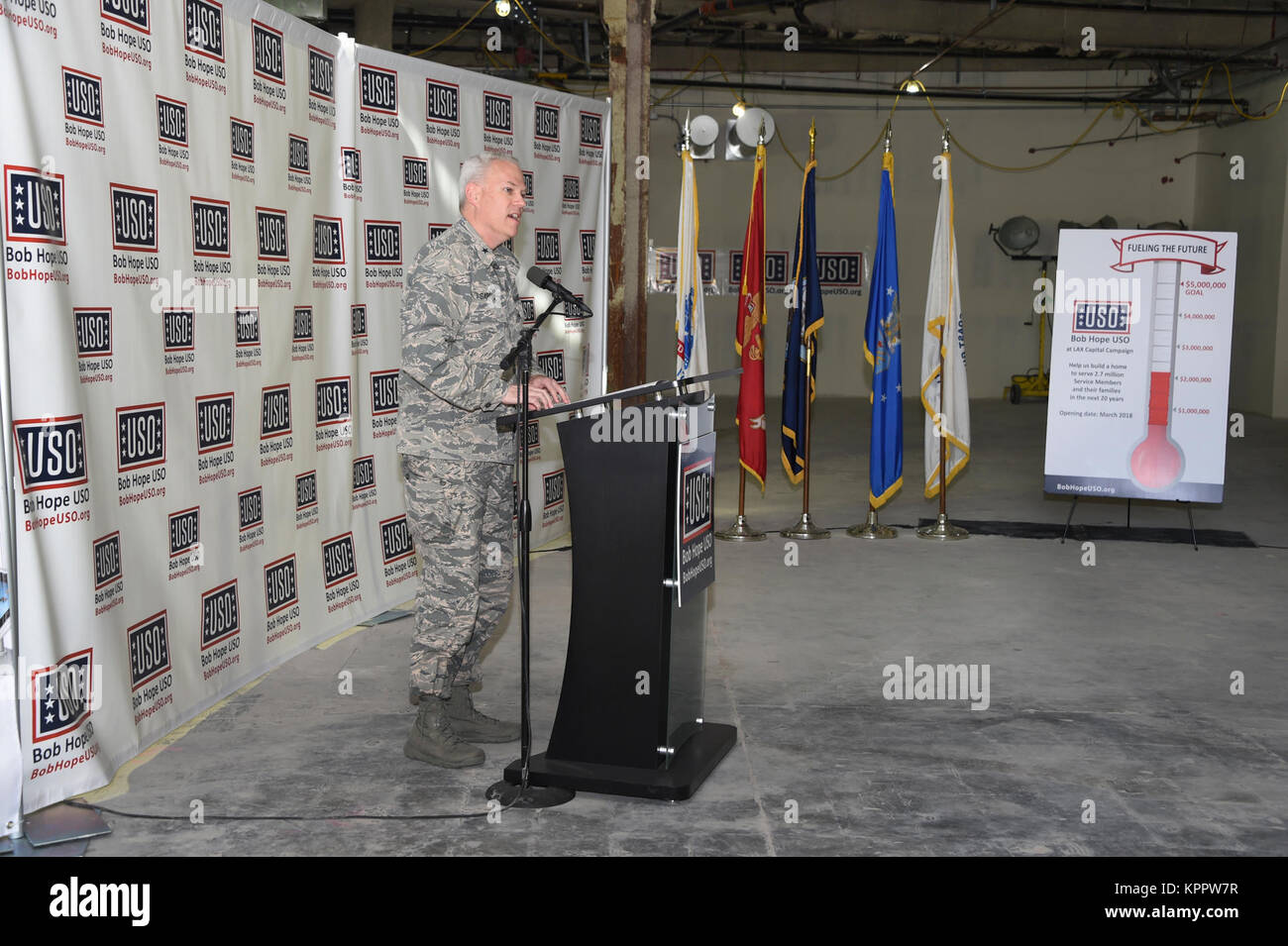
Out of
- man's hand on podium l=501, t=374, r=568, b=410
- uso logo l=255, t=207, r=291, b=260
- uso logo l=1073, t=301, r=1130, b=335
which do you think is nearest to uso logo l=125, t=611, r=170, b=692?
man's hand on podium l=501, t=374, r=568, b=410

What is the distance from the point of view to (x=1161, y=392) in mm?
6641

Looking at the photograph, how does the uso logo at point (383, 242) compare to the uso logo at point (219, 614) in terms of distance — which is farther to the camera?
the uso logo at point (383, 242)

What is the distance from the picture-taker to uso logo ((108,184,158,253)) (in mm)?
3439

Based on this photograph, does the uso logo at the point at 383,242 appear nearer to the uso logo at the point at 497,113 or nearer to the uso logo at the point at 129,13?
the uso logo at the point at 497,113

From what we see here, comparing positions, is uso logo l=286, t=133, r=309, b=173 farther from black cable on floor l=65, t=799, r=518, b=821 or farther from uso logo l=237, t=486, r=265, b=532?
black cable on floor l=65, t=799, r=518, b=821

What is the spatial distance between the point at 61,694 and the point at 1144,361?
5.66 metres

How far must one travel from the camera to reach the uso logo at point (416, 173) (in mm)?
5445

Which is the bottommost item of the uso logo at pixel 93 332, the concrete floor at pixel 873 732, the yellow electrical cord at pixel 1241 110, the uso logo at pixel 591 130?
the concrete floor at pixel 873 732

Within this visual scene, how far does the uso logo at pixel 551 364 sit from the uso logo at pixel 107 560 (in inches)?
128

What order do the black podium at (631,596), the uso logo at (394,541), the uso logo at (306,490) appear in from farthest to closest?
the uso logo at (394,541) → the uso logo at (306,490) → the black podium at (631,596)

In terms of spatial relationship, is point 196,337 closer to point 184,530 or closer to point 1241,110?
point 184,530

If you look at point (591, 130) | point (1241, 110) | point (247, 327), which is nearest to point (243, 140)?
point (247, 327)

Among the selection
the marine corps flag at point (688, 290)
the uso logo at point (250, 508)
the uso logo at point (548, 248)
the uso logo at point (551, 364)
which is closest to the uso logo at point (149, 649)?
the uso logo at point (250, 508)
